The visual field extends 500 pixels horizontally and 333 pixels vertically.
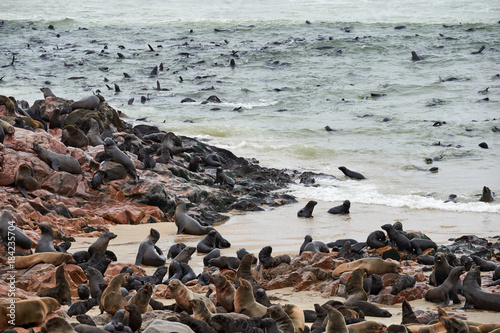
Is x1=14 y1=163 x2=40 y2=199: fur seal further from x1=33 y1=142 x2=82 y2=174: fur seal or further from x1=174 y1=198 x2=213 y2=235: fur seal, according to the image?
x1=174 y1=198 x2=213 y2=235: fur seal

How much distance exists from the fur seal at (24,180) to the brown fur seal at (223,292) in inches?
182

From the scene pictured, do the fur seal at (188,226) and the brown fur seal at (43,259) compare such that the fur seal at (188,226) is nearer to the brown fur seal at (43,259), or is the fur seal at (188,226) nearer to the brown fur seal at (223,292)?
the brown fur seal at (43,259)

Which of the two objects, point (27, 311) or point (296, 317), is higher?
point (27, 311)

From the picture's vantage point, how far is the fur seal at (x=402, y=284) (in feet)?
20.7

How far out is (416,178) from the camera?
1451 cm

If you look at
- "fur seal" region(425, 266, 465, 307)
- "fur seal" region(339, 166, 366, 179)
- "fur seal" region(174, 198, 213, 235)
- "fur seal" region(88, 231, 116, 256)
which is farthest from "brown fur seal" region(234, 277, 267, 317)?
"fur seal" region(339, 166, 366, 179)

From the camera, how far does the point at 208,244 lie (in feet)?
27.8

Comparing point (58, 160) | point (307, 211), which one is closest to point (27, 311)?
point (58, 160)

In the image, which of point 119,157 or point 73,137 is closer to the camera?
point 119,157

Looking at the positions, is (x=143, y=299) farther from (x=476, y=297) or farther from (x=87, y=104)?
(x=87, y=104)

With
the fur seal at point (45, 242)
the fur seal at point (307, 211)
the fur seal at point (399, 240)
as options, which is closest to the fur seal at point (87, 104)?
the fur seal at point (307, 211)

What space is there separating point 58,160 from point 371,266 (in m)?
5.46

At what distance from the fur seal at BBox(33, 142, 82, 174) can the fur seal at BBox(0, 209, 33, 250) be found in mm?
2845

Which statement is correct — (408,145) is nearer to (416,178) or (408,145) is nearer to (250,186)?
(416,178)
